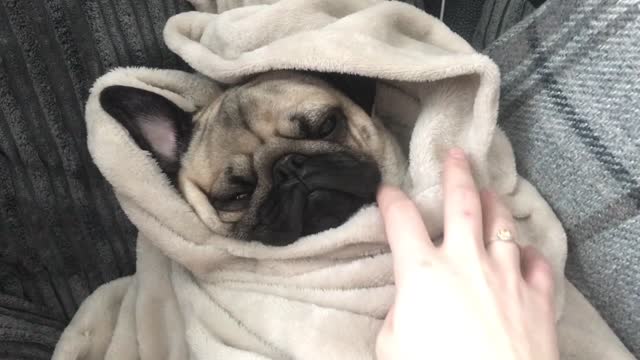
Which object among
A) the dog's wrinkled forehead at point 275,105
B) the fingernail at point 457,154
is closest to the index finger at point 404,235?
the fingernail at point 457,154

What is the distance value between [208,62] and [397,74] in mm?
342

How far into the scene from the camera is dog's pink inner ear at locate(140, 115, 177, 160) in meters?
1.15

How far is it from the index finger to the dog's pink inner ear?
0.44 metres

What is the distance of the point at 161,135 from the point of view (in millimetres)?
1191

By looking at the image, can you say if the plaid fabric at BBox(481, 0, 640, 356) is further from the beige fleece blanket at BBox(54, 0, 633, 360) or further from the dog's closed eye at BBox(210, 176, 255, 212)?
the dog's closed eye at BBox(210, 176, 255, 212)

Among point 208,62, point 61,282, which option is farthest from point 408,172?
point 61,282

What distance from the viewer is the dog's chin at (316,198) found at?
104 cm

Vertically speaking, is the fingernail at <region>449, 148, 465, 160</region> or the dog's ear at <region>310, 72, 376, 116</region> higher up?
the dog's ear at <region>310, 72, 376, 116</region>

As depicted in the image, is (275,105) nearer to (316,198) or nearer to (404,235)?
(316,198)

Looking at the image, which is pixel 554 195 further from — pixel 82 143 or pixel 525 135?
pixel 82 143

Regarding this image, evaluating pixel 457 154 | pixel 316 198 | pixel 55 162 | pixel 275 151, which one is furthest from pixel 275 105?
pixel 55 162

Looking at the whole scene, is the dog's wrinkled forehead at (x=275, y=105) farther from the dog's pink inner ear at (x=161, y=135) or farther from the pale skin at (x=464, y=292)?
the pale skin at (x=464, y=292)

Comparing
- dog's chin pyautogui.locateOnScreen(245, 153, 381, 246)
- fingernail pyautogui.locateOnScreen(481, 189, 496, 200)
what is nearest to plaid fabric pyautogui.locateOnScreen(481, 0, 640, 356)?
fingernail pyautogui.locateOnScreen(481, 189, 496, 200)

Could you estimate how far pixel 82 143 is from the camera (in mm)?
1235
